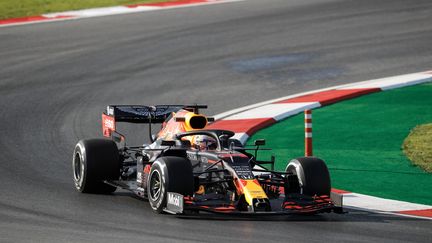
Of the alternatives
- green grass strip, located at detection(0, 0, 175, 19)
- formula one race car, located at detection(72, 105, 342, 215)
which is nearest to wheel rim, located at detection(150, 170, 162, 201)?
formula one race car, located at detection(72, 105, 342, 215)

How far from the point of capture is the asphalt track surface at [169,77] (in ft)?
39.0

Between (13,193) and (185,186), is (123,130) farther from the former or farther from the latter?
(185,186)

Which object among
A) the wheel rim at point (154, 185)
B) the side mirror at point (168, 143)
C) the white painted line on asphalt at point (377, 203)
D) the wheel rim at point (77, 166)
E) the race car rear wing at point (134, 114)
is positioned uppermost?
the race car rear wing at point (134, 114)

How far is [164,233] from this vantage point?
11484 mm

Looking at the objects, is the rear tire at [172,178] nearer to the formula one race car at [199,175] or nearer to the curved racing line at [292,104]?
the formula one race car at [199,175]

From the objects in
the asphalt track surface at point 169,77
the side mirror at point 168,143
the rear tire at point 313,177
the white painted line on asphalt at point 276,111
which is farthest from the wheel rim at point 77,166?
the white painted line on asphalt at point 276,111

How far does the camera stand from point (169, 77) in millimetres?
22594

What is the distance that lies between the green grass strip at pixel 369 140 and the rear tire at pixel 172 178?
2.67 metres

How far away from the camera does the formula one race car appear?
12336mm

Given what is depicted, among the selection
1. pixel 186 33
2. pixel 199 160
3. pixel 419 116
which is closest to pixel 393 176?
pixel 199 160

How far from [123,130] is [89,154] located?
15.0 ft

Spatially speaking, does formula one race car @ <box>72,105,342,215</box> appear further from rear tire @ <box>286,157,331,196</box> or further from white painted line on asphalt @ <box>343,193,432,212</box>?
white painted line on asphalt @ <box>343,193,432,212</box>

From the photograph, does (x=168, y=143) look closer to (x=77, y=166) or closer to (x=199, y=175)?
(x=199, y=175)

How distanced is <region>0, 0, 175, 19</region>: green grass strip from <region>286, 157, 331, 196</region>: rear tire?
16952 mm
